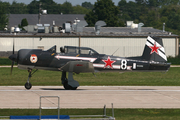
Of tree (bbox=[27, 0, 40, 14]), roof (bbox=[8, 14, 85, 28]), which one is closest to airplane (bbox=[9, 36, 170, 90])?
roof (bbox=[8, 14, 85, 28])

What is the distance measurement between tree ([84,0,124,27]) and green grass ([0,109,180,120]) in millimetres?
80034

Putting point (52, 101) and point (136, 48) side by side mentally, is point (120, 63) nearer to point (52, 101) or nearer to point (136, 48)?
point (52, 101)

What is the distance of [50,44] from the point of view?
50.5 metres

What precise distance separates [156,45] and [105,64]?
126 inches

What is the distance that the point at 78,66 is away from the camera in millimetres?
20266

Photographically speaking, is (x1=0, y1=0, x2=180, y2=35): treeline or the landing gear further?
(x1=0, y1=0, x2=180, y2=35): treeline

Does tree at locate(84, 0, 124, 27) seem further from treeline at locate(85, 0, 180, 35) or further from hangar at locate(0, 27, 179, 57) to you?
hangar at locate(0, 27, 179, 57)

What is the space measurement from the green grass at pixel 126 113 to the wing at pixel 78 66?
21.3ft

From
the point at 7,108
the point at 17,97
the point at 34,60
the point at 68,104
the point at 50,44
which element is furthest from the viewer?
the point at 50,44

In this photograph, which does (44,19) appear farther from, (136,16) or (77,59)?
(77,59)

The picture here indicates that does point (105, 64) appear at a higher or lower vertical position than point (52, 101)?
higher

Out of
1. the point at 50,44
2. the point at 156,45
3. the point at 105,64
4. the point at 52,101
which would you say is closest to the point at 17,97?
the point at 52,101

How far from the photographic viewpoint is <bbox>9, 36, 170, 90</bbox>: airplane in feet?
66.2

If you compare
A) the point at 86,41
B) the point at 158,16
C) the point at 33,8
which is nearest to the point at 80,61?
the point at 86,41
